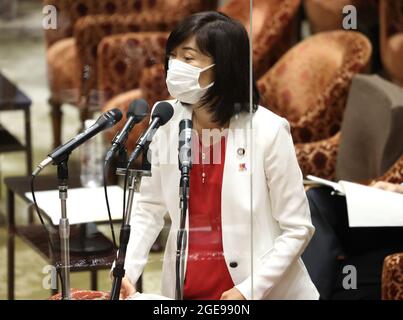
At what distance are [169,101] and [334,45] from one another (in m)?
1.10

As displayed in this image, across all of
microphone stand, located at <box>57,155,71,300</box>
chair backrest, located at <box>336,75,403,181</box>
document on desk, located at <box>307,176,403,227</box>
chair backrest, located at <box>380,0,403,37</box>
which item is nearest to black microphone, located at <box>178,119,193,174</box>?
microphone stand, located at <box>57,155,71,300</box>

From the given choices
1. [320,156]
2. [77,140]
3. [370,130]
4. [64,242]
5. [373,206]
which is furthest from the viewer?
[370,130]

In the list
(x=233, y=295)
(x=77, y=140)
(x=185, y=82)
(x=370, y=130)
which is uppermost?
(x=185, y=82)

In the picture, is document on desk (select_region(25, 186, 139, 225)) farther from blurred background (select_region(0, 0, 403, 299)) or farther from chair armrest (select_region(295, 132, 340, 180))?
chair armrest (select_region(295, 132, 340, 180))

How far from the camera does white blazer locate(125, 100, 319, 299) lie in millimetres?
2322

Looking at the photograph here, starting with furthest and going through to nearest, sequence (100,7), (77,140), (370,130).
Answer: (100,7)
(370,130)
(77,140)

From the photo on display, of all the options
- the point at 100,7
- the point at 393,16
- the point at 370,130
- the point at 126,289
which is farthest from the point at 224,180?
the point at 393,16

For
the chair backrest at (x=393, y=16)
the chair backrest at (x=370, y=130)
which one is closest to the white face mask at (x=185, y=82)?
the chair backrest at (x=370, y=130)

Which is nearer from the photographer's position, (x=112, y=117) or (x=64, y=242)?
(x=112, y=117)

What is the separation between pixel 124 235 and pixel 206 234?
19cm

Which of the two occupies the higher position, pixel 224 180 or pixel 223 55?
pixel 223 55

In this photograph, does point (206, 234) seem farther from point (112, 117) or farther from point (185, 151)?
point (112, 117)

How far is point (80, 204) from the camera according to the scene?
2.46 metres

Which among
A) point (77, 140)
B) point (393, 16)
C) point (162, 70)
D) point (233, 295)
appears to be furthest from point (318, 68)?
point (77, 140)
